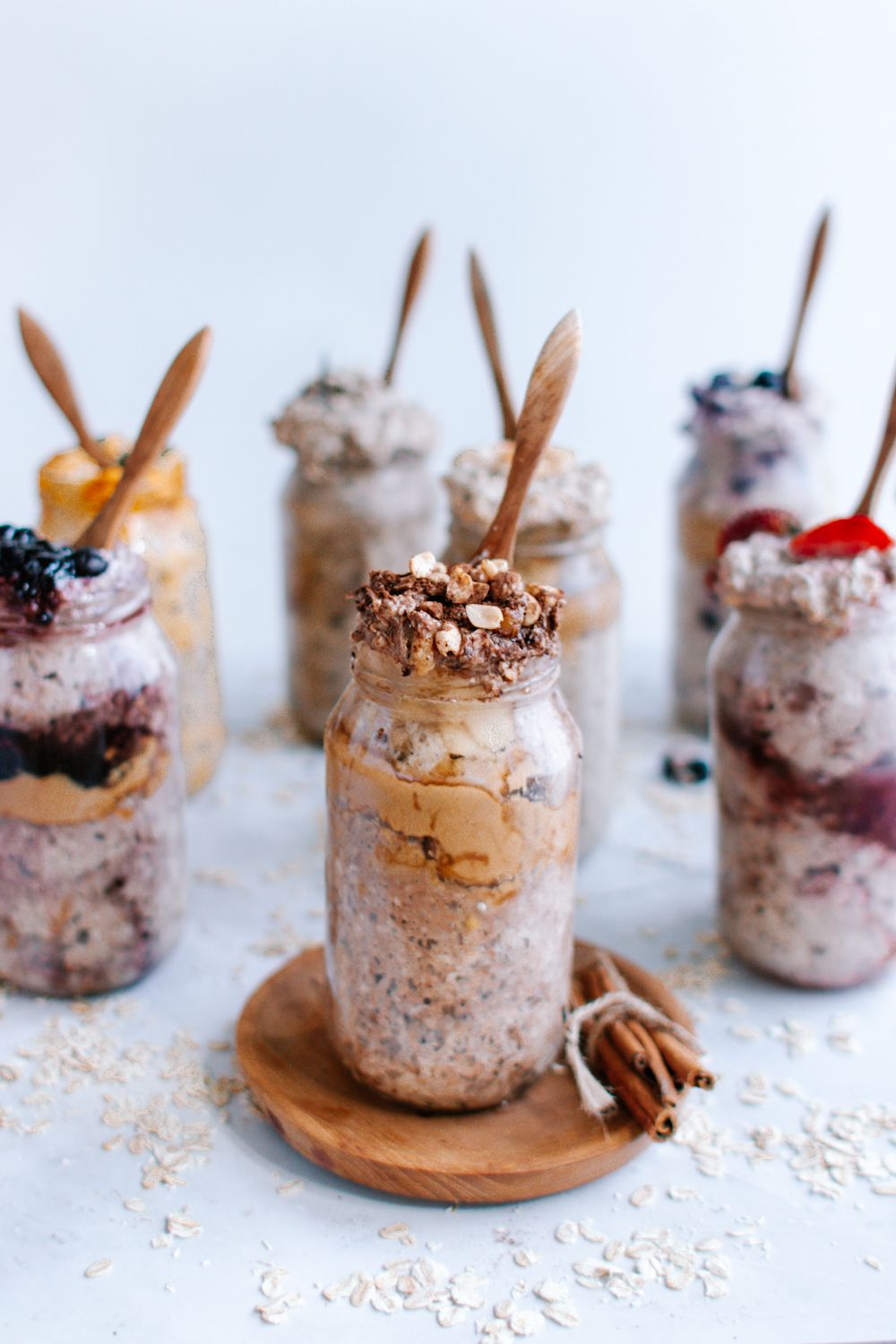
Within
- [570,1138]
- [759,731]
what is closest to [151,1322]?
[570,1138]

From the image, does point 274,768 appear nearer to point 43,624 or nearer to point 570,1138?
point 43,624

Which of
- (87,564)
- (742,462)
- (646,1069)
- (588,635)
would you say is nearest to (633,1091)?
(646,1069)

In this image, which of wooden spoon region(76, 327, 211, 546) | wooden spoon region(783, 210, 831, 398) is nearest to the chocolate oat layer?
wooden spoon region(76, 327, 211, 546)

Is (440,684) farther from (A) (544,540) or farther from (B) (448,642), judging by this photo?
(A) (544,540)

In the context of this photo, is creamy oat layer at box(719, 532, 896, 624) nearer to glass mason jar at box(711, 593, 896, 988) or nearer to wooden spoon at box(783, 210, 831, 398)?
glass mason jar at box(711, 593, 896, 988)

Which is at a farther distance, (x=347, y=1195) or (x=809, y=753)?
(x=809, y=753)

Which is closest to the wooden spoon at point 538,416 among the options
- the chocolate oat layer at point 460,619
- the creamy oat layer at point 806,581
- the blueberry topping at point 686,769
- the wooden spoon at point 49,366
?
the chocolate oat layer at point 460,619

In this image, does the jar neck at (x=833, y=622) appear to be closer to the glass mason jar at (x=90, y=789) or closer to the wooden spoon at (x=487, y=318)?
the wooden spoon at (x=487, y=318)
